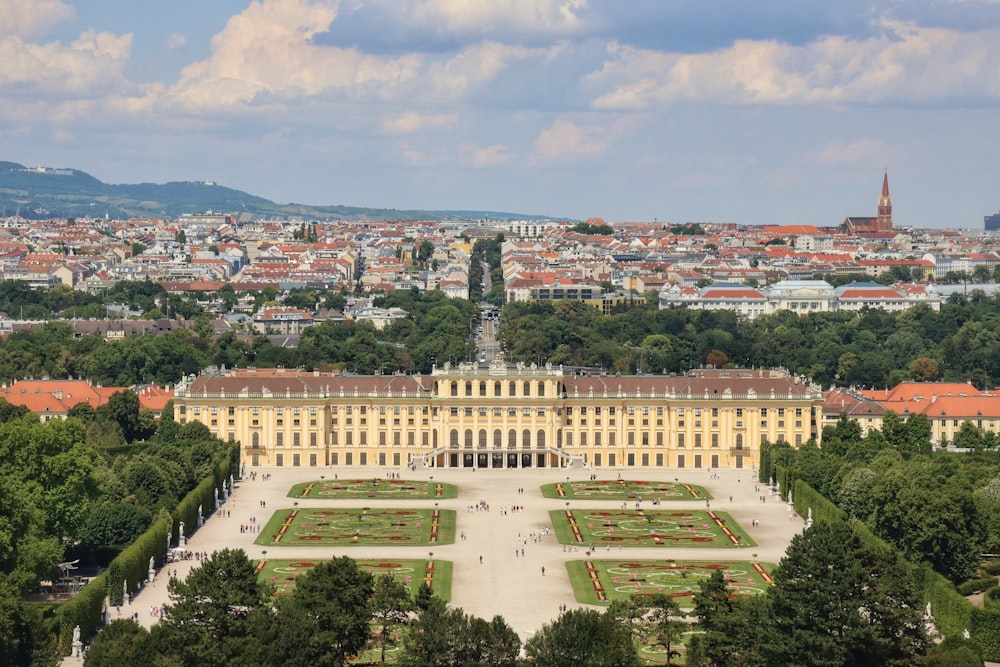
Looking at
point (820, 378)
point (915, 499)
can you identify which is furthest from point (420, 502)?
point (820, 378)

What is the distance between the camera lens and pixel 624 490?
104m

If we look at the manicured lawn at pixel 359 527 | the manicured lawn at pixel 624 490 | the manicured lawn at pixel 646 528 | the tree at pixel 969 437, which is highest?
the tree at pixel 969 437

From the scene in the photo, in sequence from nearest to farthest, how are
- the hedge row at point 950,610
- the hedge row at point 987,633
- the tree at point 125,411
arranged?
1. the hedge row at point 987,633
2. the hedge row at point 950,610
3. the tree at point 125,411

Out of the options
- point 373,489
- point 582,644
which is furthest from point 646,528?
point 582,644

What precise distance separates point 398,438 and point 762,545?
113 ft

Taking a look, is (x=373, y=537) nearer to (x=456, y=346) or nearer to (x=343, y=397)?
(x=343, y=397)

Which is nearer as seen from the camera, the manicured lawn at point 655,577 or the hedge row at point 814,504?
the manicured lawn at point 655,577

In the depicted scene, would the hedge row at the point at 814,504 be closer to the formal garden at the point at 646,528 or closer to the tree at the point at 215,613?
the formal garden at the point at 646,528

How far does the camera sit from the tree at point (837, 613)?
5975 centimetres

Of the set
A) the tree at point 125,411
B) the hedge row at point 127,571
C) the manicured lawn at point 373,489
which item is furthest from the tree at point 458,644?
the tree at point 125,411

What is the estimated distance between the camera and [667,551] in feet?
278

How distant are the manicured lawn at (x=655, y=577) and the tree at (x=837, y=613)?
10.1m

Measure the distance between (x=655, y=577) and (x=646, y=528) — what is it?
1266 centimetres

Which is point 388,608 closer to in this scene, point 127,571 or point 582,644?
point 582,644
